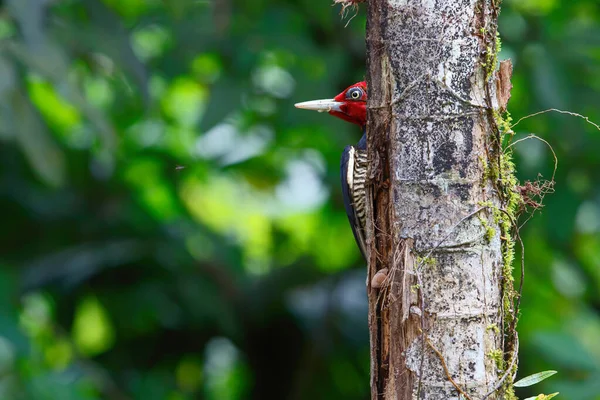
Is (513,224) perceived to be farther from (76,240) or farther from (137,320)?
Result: (76,240)

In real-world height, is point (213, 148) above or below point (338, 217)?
above

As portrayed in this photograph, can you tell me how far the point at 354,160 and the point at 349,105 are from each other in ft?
0.93

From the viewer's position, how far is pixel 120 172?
5.15m

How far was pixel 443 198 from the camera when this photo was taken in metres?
1.68

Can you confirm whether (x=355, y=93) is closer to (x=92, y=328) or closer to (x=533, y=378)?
(x=533, y=378)

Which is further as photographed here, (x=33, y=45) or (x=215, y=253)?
(x=215, y=253)

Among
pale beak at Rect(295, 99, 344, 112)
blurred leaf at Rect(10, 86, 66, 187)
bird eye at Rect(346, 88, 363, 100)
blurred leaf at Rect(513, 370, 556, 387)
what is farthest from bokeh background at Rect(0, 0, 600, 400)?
blurred leaf at Rect(513, 370, 556, 387)

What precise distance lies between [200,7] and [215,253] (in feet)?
5.32

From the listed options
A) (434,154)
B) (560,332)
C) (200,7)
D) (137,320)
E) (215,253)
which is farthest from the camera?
(215,253)

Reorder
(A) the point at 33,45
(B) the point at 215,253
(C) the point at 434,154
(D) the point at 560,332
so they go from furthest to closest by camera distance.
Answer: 1. (B) the point at 215,253
2. (D) the point at 560,332
3. (A) the point at 33,45
4. (C) the point at 434,154

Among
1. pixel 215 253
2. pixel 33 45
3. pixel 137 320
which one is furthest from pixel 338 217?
pixel 33 45

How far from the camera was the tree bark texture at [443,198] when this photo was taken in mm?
1653

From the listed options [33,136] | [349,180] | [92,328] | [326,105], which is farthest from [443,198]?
[92,328]

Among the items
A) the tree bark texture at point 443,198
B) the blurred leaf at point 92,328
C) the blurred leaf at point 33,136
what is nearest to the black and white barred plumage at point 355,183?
the blurred leaf at point 33,136
